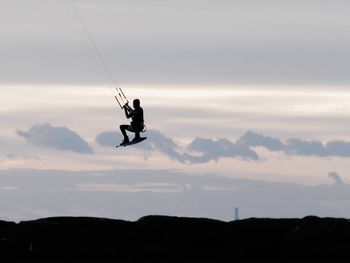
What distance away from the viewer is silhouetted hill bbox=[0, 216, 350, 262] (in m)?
51.7

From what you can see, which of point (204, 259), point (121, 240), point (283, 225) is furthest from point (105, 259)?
point (283, 225)

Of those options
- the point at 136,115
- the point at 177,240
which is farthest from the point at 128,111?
the point at 177,240

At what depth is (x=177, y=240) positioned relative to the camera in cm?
5353

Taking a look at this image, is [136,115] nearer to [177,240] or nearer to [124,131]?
[124,131]

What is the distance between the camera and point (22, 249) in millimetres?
54844

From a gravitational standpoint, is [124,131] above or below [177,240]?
above

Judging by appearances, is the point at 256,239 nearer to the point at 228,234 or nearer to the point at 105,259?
the point at 228,234

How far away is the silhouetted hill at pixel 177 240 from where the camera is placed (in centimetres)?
5172

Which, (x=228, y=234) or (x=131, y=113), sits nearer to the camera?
(x=228, y=234)

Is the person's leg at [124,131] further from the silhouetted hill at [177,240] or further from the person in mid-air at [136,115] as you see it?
the silhouetted hill at [177,240]

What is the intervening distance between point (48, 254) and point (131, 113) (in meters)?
11.7

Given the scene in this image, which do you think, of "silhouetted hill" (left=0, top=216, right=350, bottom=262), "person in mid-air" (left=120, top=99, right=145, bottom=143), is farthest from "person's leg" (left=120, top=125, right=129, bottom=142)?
"silhouetted hill" (left=0, top=216, right=350, bottom=262)

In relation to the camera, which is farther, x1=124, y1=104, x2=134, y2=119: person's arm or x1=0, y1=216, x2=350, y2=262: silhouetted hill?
x1=124, y1=104, x2=134, y2=119: person's arm

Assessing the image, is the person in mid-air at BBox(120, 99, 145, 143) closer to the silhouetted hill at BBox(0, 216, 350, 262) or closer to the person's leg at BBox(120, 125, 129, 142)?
the person's leg at BBox(120, 125, 129, 142)
